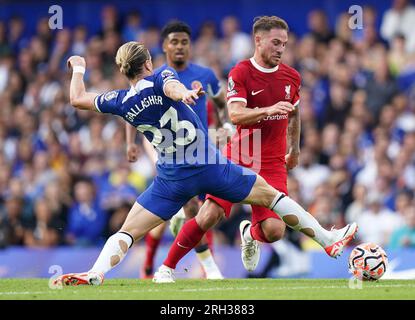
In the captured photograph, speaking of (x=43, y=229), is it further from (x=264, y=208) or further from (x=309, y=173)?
(x=264, y=208)

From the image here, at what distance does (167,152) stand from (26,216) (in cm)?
854

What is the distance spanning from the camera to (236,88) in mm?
10062

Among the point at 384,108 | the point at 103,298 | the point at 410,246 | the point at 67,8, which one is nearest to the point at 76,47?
the point at 67,8

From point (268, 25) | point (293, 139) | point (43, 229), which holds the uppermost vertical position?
point (268, 25)

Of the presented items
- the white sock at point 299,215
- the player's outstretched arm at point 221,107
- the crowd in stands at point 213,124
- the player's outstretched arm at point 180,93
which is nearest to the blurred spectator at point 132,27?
the crowd in stands at point 213,124

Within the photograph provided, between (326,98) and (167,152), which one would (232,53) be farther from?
(167,152)

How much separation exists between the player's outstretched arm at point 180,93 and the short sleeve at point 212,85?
303 cm

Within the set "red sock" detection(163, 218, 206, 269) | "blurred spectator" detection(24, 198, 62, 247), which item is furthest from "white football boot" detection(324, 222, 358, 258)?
"blurred spectator" detection(24, 198, 62, 247)

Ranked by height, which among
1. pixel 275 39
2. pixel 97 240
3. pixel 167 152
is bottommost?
pixel 97 240

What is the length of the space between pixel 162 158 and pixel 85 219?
764 centimetres

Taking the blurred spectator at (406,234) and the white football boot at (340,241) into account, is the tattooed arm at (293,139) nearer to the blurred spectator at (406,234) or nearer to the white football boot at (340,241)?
the white football boot at (340,241)

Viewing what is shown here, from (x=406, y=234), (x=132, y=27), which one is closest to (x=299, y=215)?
(x=406, y=234)
